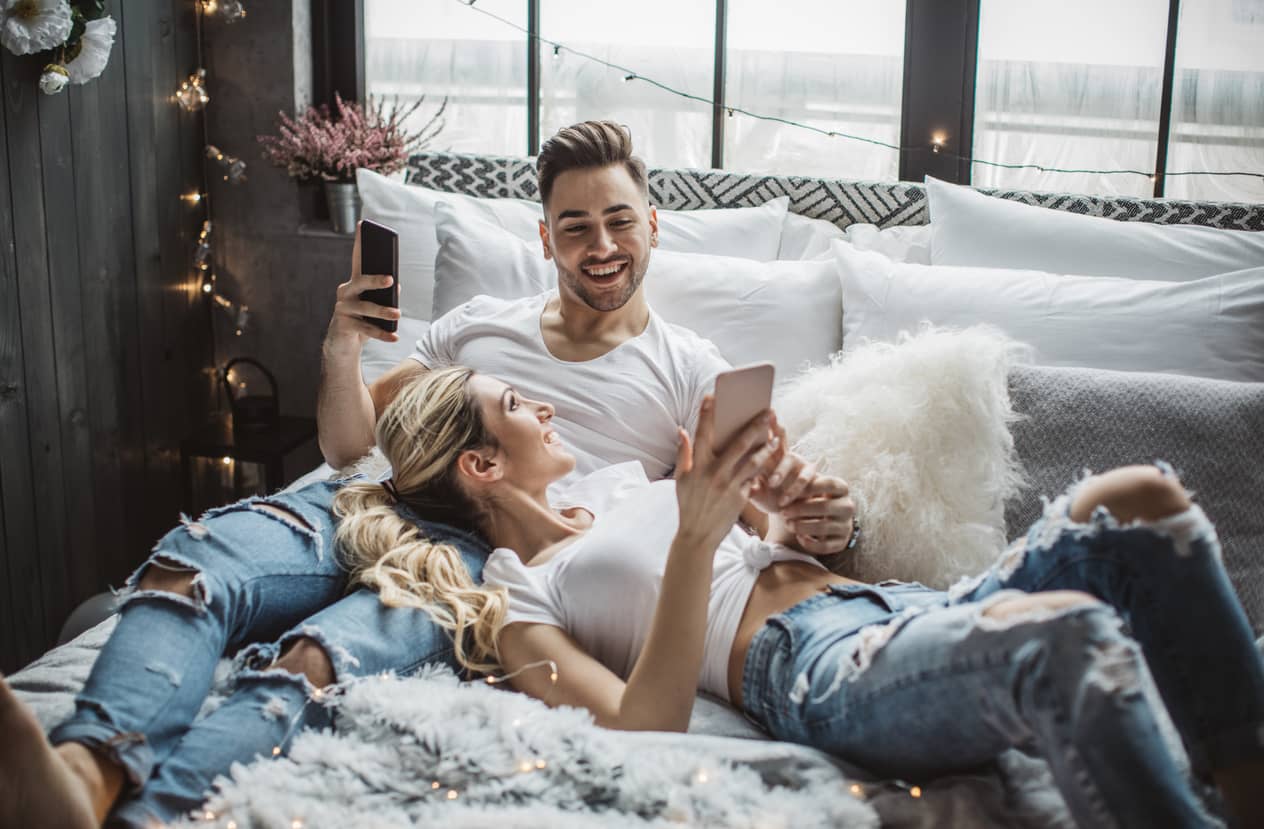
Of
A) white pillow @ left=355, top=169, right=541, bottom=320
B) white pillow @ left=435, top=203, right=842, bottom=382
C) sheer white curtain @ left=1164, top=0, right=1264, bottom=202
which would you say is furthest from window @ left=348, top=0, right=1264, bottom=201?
white pillow @ left=435, top=203, right=842, bottom=382

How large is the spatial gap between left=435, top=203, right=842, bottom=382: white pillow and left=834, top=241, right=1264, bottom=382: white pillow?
0.35ft

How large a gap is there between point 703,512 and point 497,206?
54.2 inches

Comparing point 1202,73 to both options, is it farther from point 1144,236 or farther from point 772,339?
point 772,339

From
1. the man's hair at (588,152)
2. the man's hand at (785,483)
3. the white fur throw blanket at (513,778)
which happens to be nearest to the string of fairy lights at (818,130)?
the man's hair at (588,152)

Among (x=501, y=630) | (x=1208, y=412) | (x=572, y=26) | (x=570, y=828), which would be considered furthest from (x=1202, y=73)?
(x=570, y=828)

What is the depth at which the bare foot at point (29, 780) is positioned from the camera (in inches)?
37.3

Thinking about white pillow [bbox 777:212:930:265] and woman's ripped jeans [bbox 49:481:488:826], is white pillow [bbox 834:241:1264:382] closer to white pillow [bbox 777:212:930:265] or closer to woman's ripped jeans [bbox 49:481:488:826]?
white pillow [bbox 777:212:930:265]

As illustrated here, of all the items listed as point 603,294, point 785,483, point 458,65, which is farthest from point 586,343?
point 458,65

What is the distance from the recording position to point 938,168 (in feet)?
8.58

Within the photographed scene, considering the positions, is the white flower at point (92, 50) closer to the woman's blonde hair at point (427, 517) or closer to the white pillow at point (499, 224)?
the white pillow at point (499, 224)

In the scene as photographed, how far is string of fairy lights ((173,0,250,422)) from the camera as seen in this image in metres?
2.75

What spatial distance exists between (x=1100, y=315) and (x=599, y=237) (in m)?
0.90

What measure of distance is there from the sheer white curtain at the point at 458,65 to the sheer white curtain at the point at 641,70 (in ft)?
0.30

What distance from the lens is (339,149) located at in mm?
2699
